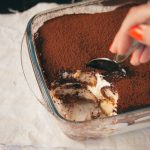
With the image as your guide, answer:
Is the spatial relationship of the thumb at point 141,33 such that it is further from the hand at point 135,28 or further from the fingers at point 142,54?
the fingers at point 142,54

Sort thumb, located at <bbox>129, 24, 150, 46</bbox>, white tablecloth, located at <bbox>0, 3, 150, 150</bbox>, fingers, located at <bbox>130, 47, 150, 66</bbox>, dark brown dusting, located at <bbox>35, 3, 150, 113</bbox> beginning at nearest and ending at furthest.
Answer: thumb, located at <bbox>129, 24, 150, 46</bbox> → fingers, located at <bbox>130, 47, 150, 66</bbox> → dark brown dusting, located at <bbox>35, 3, 150, 113</bbox> → white tablecloth, located at <bbox>0, 3, 150, 150</bbox>

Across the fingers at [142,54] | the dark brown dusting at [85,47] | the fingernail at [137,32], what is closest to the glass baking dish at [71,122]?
the dark brown dusting at [85,47]

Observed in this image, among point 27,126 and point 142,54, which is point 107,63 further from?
point 27,126

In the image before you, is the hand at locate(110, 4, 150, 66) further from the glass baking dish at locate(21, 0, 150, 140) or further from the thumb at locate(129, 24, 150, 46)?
the glass baking dish at locate(21, 0, 150, 140)

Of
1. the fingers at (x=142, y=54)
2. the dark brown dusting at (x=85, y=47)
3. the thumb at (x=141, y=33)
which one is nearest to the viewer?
the thumb at (x=141, y=33)

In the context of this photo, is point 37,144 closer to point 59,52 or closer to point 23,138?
point 23,138

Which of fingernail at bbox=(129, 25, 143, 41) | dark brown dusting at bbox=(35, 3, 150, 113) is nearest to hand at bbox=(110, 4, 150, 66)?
fingernail at bbox=(129, 25, 143, 41)
